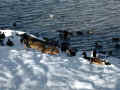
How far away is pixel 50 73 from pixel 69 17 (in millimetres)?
11453

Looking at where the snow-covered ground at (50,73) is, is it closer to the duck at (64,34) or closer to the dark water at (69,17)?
the dark water at (69,17)

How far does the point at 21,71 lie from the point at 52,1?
1743 centimetres

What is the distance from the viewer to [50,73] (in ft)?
20.9

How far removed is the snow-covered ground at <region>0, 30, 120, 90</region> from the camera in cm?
562

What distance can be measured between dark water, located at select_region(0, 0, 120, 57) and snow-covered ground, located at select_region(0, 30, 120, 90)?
14.1 ft

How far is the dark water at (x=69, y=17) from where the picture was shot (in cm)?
1344

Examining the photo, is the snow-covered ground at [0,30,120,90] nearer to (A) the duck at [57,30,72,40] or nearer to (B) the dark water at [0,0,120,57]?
(B) the dark water at [0,0,120,57]

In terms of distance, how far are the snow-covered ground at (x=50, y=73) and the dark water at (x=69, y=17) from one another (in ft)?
14.1

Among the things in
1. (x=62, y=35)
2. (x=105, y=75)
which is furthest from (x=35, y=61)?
(x=62, y=35)

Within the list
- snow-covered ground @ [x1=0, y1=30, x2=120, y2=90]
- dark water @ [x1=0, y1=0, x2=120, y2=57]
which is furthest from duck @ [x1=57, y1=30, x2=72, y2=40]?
snow-covered ground @ [x1=0, y1=30, x2=120, y2=90]

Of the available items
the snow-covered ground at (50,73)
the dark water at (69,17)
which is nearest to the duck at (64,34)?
the dark water at (69,17)

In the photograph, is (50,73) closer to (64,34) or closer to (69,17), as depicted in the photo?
(64,34)

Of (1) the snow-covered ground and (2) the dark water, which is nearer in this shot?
(1) the snow-covered ground

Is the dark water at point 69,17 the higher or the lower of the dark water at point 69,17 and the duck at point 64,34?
the higher
